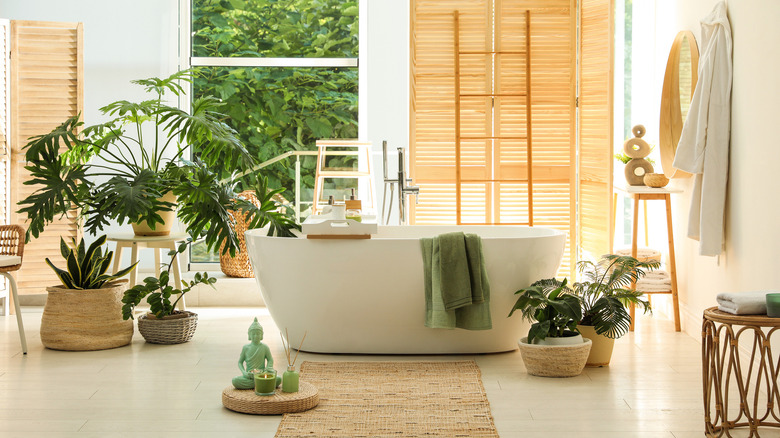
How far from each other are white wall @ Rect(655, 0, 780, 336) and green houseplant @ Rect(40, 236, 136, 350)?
316 cm

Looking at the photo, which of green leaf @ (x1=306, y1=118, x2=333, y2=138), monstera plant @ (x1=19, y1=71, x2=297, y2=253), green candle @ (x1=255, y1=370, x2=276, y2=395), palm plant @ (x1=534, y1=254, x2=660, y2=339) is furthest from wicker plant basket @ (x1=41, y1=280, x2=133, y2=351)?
green leaf @ (x1=306, y1=118, x2=333, y2=138)

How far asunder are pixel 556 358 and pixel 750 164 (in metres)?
1.28

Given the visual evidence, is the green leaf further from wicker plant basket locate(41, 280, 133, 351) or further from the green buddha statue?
the green buddha statue

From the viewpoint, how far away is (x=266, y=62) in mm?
6324

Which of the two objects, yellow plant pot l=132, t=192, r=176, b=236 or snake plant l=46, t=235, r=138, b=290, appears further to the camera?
yellow plant pot l=132, t=192, r=176, b=236

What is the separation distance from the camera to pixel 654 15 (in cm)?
562

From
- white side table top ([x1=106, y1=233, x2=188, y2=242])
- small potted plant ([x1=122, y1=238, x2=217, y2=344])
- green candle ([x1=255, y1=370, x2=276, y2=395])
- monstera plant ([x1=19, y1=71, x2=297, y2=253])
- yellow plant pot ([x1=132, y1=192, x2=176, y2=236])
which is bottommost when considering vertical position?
green candle ([x1=255, y1=370, x2=276, y2=395])

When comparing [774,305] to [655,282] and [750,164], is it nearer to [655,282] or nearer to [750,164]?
[750,164]

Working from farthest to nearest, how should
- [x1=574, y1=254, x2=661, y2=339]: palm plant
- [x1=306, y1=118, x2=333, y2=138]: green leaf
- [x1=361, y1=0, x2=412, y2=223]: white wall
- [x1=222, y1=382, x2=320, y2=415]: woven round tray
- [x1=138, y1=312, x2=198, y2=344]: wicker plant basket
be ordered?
[x1=306, y1=118, x2=333, y2=138]: green leaf < [x1=361, y1=0, x2=412, y2=223]: white wall < [x1=138, y1=312, x2=198, y2=344]: wicker plant basket < [x1=574, y1=254, x2=661, y2=339]: palm plant < [x1=222, y1=382, x2=320, y2=415]: woven round tray

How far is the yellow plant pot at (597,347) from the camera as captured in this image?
4.05 m

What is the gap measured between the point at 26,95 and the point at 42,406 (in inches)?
108

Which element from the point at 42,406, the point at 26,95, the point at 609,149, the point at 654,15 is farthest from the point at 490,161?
the point at 42,406

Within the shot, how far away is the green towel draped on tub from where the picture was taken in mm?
4066

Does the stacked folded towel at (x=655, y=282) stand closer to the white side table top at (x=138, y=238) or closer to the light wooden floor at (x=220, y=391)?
the light wooden floor at (x=220, y=391)
